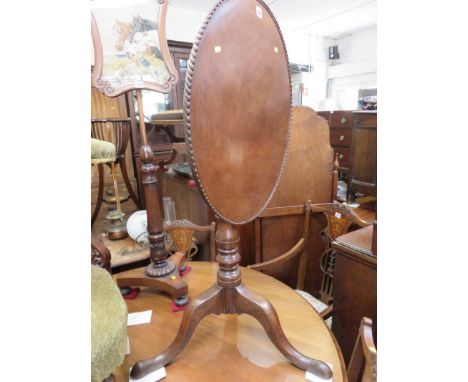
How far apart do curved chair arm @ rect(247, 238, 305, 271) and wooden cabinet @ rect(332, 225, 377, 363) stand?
0.32 metres

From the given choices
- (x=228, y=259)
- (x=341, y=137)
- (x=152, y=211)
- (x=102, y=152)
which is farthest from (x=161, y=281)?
(x=341, y=137)

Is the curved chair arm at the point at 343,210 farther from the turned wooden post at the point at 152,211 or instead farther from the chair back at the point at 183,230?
the turned wooden post at the point at 152,211

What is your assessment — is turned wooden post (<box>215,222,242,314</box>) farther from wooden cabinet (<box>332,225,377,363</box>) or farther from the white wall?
the white wall

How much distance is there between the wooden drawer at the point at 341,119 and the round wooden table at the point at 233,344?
2.59 m

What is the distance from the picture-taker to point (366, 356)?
53 centimetres

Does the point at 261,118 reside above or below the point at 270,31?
below

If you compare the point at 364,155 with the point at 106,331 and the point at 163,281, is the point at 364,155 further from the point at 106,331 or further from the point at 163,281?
the point at 106,331

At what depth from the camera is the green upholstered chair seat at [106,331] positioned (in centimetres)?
50

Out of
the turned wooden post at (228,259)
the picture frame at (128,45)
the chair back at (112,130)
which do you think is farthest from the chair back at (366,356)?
the chair back at (112,130)
